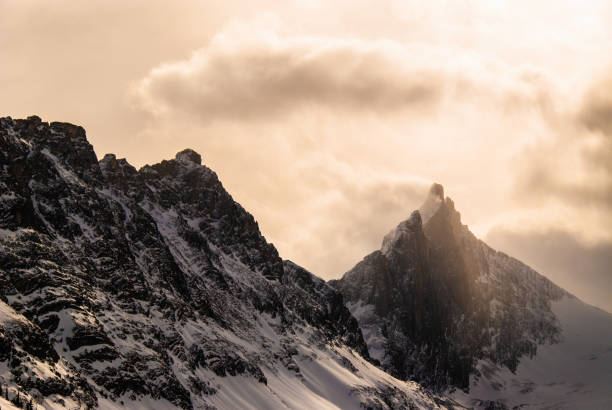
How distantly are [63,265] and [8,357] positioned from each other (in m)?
51.4

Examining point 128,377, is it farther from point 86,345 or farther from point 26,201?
point 26,201

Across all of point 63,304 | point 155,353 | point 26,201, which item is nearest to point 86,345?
point 63,304

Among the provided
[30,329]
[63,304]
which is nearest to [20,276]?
[63,304]

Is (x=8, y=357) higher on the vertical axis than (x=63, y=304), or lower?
lower

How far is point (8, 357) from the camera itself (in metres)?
146

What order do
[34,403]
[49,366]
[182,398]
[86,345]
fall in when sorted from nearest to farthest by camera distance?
[34,403], [49,366], [86,345], [182,398]

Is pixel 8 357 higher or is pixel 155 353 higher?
pixel 155 353

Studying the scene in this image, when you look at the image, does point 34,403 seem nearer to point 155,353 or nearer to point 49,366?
point 49,366

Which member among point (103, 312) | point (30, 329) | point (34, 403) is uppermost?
point (103, 312)

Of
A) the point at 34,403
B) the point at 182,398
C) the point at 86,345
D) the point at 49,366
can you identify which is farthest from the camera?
the point at 182,398

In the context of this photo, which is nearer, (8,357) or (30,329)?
(8,357)

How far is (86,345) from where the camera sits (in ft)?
574

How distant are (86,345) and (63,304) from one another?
9.90 metres

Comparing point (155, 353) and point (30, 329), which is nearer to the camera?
point (30, 329)
